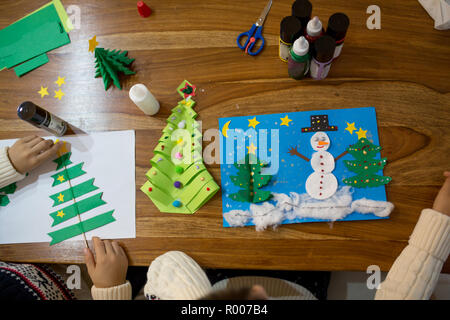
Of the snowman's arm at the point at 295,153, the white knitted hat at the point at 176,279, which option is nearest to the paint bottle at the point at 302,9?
the snowman's arm at the point at 295,153

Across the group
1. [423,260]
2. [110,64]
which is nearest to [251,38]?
[110,64]

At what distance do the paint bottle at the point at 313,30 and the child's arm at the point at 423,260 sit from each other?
20.1 inches

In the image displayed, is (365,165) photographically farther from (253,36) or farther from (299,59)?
(253,36)

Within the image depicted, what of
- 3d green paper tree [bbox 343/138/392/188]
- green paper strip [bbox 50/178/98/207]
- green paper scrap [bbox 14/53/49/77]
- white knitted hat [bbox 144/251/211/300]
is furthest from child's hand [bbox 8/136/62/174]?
3d green paper tree [bbox 343/138/392/188]

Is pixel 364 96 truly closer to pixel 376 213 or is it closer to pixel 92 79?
pixel 376 213

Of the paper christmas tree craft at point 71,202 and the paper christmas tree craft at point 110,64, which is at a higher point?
the paper christmas tree craft at point 110,64

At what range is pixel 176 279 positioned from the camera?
27.1 inches

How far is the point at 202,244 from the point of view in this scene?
2.42 ft

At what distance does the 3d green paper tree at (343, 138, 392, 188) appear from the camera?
2.39 ft

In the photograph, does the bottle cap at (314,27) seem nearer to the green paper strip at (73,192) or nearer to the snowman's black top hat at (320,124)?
the snowman's black top hat at (320,124)

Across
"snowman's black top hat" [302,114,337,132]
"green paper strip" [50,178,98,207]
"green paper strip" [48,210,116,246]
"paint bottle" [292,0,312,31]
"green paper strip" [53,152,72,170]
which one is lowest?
"green paper strip" [48,210,116,246]

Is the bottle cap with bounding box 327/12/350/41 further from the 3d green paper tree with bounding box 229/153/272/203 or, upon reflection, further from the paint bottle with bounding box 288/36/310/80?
the 3d green paper tree with bounding box 229/153/272/203

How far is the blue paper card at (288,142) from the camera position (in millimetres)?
747

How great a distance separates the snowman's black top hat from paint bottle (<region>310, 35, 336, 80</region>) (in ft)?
0.38
